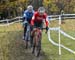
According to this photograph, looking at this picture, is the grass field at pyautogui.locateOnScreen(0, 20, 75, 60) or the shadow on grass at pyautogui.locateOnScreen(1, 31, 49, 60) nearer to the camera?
the shadow on grass at pyautogui.locateOnScreen(1, 31, 49, 60)

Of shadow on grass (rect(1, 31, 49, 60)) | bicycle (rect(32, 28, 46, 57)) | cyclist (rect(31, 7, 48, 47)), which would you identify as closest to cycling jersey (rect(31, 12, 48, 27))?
cyclist (rect(31, 7, 48, 47))

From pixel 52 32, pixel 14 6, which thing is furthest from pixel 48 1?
pixel 52 32

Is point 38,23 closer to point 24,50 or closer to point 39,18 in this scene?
point 39,18

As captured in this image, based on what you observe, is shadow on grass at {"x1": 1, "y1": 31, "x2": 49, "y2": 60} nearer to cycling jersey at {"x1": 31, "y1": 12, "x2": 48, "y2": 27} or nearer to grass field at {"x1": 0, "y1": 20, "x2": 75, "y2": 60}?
grass field at {"x1": 0, "y1": 20, "x2": 75, "y2": 60}

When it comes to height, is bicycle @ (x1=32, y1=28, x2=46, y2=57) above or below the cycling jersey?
below

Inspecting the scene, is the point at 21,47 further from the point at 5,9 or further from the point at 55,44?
the point at 5,9

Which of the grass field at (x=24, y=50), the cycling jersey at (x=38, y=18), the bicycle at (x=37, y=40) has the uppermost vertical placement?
the cycling jersey at (x=38, y=18)

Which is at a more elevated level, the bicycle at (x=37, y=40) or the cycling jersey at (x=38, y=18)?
the cycling jersey at (x=38, y=18)

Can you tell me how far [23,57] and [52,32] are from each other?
28.0 feet

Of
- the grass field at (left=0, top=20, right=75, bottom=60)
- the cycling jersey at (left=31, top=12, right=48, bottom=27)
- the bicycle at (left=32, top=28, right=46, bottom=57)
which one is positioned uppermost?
the cycling jersey at (left=31, top=12, right=48, bottom=27)

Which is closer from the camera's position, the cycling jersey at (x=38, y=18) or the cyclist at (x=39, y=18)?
the cyclist at (x=39, y=18)

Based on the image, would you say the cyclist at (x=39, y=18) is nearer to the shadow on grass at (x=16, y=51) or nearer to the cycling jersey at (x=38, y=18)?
the cycling jersey at (x=38, y=18)

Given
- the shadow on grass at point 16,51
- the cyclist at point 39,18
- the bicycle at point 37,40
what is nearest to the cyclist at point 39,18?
the cyclist at point 39,18

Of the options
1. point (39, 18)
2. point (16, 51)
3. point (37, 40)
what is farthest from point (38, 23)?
point (16, 51)
